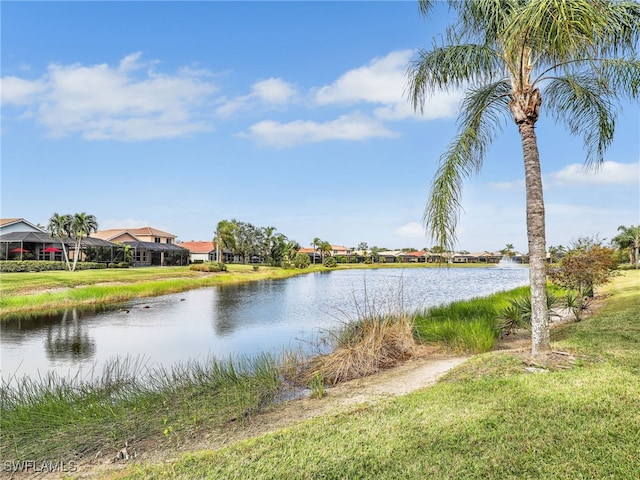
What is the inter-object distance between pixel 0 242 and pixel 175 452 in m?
42.7

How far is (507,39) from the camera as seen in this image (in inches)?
275

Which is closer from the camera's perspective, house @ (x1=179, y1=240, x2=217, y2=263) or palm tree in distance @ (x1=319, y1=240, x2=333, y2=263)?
house @ (x1=179, y1=240, x2=217, y2=263)

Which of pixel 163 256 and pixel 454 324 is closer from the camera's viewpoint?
pixel 454 324

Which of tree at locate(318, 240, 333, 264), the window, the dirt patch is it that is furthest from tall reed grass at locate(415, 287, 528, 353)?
tree at locate(318, 240, 333, 264)

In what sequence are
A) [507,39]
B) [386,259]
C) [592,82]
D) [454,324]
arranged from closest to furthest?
[507,39] < [592,82] < [454,324] < [386,259]

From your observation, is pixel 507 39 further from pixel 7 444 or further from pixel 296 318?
pixel 296 318

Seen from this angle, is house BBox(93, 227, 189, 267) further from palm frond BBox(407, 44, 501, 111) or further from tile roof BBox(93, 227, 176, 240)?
palm frond BBox(407, 44, 501, 111)

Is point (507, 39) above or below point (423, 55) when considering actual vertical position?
below

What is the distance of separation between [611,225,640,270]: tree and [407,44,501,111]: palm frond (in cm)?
5643

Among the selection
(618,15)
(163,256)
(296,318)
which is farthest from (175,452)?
(163,256)

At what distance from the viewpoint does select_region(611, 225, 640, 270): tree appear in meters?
52.6

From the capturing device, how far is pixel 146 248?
170 ft

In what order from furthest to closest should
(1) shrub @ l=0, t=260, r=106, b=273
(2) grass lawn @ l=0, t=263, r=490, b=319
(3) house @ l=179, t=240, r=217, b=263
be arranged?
(3) house @ l=179, t=240, r=217, b=263, (1) shrub @ l=0, t=260, r=106, b=273, (2) grass lawn @ l=0, t=263, r=490, b=319

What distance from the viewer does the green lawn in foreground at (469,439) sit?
3.62 metres
